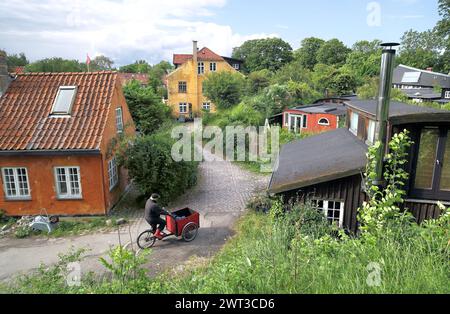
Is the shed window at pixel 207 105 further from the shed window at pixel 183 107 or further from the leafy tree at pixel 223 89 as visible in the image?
the leafy tree at pixel 223 89

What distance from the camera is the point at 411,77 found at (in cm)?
5450

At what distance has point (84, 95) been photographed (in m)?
13.8

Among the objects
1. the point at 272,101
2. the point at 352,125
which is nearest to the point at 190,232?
the point at 352,125

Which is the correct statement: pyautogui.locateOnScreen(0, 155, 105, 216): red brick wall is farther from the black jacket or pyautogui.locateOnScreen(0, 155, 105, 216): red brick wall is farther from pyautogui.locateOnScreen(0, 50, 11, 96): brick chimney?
the black jacket

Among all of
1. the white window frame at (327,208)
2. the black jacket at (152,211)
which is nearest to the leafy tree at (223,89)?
the black jacket at (152,211)

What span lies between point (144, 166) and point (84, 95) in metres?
4.54

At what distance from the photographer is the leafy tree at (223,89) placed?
113 feet

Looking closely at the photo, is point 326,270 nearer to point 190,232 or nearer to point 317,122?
point 190,232

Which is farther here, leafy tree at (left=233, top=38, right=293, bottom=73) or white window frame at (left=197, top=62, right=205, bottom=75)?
leafy tree at (left=233, top=38, right=293, bottom=73)

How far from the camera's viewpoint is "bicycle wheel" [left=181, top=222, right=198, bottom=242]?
395 inches

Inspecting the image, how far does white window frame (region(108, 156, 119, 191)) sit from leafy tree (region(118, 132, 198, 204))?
0.79 meters

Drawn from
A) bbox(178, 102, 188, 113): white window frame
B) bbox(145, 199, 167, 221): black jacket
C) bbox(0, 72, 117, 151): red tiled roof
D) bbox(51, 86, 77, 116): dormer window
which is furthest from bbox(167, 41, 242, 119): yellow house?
bbox(145, 199, 167, 221): black jacket
